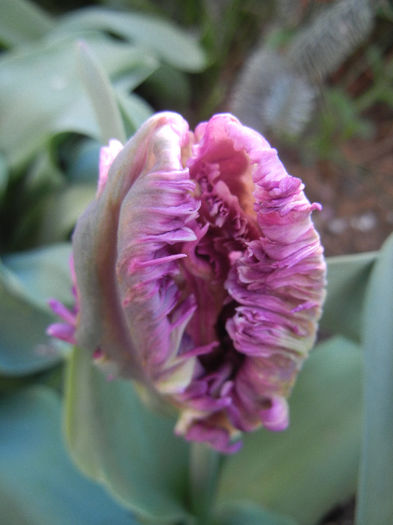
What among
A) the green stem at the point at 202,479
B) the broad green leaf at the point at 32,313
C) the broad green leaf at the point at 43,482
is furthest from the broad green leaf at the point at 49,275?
the green stem at the point at 202,479

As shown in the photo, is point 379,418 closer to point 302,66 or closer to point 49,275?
point 49,275

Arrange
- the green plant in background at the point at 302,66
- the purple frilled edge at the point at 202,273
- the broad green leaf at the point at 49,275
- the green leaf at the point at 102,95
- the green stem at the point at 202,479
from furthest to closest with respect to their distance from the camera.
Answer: the green plant in background at the point at 302,66
the broad green leaf at the point at 49,275
the green stem at the point at 202,479
the green leaf at the point at 102,95
the purple frilled edge at the point at 202,273

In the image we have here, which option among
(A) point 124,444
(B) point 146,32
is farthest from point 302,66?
(A) point 124,444

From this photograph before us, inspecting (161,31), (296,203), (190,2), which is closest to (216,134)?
(296,203)

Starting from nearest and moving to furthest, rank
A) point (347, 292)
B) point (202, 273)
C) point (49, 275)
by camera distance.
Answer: point (202, 273) → point (347, 292) → point (49, 275)

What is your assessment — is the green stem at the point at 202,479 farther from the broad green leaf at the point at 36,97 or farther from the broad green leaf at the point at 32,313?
the broad green leaf at the point at 36,97
